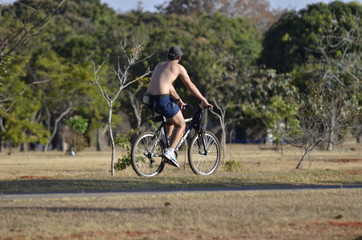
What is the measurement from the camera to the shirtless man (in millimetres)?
14062

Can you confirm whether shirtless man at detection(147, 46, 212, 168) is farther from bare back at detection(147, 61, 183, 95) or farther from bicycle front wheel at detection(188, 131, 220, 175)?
bicycle front wheel at detection(188, 131, 220, 175)

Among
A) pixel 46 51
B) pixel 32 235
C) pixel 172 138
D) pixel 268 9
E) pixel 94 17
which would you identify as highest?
pixel 268 9

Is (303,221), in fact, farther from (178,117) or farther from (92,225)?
(178,117)

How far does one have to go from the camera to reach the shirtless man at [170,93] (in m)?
14.1

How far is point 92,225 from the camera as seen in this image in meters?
8.93

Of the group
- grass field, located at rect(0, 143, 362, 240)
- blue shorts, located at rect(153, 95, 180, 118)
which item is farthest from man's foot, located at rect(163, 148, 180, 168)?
grass field, located at rect(0, 143, 362, 240)

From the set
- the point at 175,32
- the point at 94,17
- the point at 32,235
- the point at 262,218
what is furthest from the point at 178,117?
the point at 94,17

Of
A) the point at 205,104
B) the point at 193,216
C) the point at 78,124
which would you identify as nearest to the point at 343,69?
the point at 205,104

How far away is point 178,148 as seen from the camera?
48.1ft

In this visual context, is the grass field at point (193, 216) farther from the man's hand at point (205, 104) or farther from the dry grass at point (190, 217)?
the man's hand at point (205, 104)

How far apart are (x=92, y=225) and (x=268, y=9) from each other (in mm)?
123880

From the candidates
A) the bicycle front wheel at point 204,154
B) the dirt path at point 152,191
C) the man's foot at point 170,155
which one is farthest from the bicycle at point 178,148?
the dirt path at point 152,191

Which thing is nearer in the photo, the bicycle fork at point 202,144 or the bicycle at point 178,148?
the bicycle at point 178,148

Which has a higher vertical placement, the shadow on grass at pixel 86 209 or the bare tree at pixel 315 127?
the bare tree at pixel 315 127
